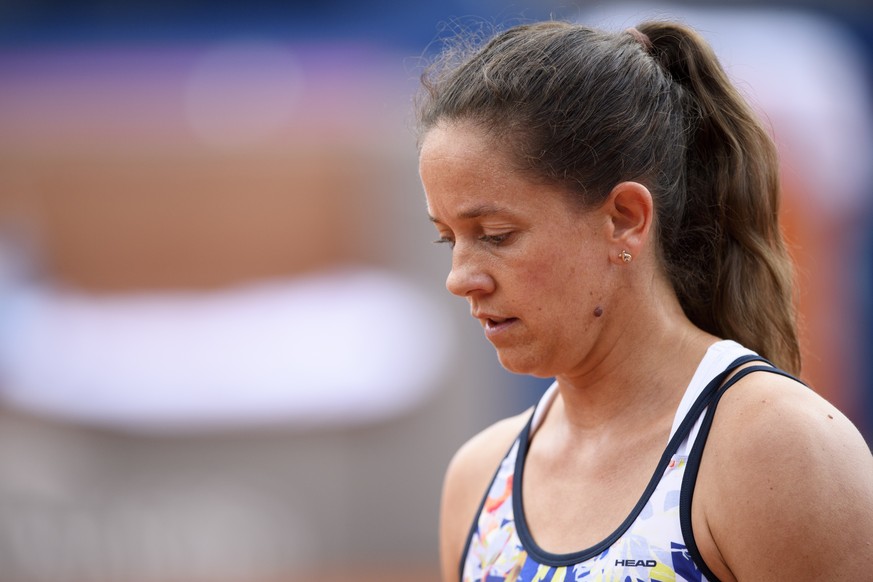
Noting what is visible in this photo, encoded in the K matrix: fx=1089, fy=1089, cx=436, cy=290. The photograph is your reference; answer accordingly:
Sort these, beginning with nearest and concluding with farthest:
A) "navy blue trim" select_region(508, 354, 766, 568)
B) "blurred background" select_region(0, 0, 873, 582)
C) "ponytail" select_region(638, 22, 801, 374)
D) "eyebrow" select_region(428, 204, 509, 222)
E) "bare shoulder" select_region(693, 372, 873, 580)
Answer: "bare shoulder" select_region(693, 372, 873, 580) < "navy blue trim" select_region(508, 354, 766, 568) < "eyebrow" select_region(428, 204, 509, 222) < "ponytail" select_region(638, 22, 801, 374) < "blurred background" select_region(0, 0, 873, 582)

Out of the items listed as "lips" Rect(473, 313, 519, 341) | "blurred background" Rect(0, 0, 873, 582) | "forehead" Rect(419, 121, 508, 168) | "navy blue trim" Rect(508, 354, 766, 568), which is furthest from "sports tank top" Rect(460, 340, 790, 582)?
"blurred background" Rect(0, 0, 873, 582)

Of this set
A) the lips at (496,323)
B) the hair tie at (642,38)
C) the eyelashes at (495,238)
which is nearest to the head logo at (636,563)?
the lips at (496,323)

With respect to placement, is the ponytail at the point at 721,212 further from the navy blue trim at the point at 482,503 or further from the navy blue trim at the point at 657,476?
the navy blue trim at the point at 482,503

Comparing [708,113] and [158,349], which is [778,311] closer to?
[708,113]

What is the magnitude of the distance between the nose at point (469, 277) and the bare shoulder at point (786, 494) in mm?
417

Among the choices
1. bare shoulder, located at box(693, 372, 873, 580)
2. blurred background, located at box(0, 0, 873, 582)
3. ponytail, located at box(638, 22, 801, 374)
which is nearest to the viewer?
bare shoulder, located at box(693, 372, 873, 580)

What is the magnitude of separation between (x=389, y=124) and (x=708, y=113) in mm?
4939

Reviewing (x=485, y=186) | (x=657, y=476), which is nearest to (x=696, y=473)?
(x=657, y=476)

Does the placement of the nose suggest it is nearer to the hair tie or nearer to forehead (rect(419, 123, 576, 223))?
forehead (rect(419, 123, 576, 223))

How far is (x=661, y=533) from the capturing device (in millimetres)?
1467

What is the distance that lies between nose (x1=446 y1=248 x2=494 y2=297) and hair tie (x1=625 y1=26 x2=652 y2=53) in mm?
462

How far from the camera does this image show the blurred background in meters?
6.25

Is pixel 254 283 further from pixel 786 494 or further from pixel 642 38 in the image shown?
pixel 786 494

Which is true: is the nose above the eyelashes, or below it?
below
